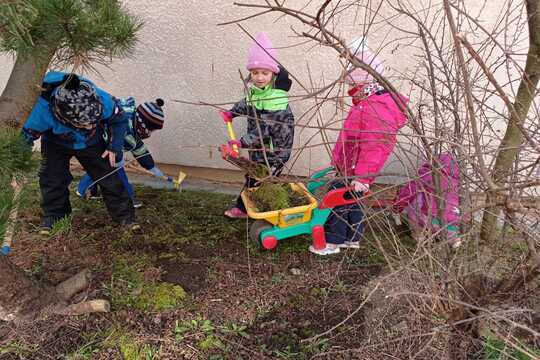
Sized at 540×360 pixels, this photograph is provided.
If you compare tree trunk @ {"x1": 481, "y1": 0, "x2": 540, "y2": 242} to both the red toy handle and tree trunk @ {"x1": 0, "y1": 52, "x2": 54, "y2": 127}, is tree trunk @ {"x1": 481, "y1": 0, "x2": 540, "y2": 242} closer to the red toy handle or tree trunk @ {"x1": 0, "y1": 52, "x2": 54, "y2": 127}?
the red toy handle

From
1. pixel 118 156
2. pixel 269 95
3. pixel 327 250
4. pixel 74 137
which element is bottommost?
pixel 327 250

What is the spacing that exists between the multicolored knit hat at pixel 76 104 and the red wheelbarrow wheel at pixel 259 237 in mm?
1188

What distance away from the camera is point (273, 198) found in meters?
2.43

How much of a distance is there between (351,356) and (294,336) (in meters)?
0.29

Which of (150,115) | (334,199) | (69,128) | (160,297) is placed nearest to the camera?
(160,297)

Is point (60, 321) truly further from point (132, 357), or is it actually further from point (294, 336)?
point (294, 336)

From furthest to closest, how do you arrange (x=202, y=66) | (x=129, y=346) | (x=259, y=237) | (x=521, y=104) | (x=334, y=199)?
(x=202, y=66), (x=259, y=237), (x=334, y=199), (x=129, y=346), (x=521, y=104)

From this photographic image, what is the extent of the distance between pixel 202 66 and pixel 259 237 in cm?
166

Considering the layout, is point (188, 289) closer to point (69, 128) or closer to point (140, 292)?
point (140, 292)

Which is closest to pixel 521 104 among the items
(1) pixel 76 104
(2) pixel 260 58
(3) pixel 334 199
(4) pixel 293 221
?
(3) pixel 334 199

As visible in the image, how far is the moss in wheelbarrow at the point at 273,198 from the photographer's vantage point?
2.42 meters

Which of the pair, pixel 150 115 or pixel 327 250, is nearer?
pixel 327 250

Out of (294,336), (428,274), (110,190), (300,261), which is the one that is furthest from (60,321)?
(428,274)

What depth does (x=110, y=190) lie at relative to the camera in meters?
2.63
